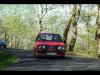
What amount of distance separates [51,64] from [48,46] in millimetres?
526

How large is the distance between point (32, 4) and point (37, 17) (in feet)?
2.54

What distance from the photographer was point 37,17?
Answer: 22.2 feet

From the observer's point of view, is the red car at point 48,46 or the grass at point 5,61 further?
the red car at point 48,46

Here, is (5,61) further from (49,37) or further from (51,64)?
(49,37)

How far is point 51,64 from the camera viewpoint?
246 inches

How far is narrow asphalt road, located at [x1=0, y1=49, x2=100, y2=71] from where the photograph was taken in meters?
6.11

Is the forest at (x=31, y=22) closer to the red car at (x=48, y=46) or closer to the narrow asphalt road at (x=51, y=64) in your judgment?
the red car at (x=48, y=46)

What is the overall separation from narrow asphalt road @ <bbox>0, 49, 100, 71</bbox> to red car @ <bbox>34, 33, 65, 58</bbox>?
15 centimetres

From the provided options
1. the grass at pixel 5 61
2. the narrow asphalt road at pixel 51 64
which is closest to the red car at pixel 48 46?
the narrow asphalt road at pixel 51 64

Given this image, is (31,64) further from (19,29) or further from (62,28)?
(62,28)

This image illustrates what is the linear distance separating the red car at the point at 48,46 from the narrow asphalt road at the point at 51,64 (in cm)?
15

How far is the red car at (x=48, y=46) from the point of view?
21.2ft

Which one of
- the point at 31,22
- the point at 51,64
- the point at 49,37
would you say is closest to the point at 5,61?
the point at 51,64
